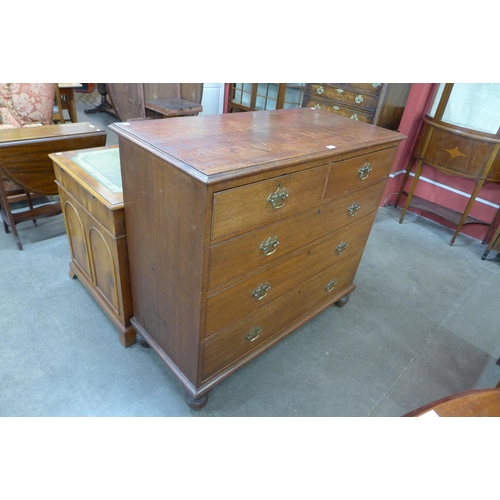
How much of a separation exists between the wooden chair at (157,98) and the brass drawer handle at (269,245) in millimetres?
2964

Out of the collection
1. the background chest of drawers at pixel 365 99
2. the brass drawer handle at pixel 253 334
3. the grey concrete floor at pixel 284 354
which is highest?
the background chest of drawers at pixel 365 99

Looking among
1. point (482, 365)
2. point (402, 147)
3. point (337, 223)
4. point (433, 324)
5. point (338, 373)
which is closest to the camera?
point (337, 223)

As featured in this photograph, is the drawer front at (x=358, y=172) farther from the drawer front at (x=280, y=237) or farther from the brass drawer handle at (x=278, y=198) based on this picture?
the brass drawer handle at (x=278, y=198)

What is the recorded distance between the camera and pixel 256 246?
1.29m

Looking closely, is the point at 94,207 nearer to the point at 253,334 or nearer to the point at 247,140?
the point at 247,140

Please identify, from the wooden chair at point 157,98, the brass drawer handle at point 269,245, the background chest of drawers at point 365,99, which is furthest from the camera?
the wooden chair at point 157,98

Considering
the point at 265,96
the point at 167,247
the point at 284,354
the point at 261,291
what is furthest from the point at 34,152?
the point at 265,96

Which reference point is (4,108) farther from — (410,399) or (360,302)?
(410,399)

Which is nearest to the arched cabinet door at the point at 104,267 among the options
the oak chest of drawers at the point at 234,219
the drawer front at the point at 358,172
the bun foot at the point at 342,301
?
the oak chest of drawers at the point at 234,219

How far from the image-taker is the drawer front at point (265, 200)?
108cm

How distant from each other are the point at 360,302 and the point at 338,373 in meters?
0.64

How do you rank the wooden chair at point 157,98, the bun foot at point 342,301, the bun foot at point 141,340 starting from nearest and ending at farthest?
the bun foot at point 141,340 < the bun foot at point 342,301 < the wooden chair at point 157,98

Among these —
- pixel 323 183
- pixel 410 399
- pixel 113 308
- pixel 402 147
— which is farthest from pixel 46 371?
pixel 402 147

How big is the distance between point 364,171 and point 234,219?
75 centimetres
